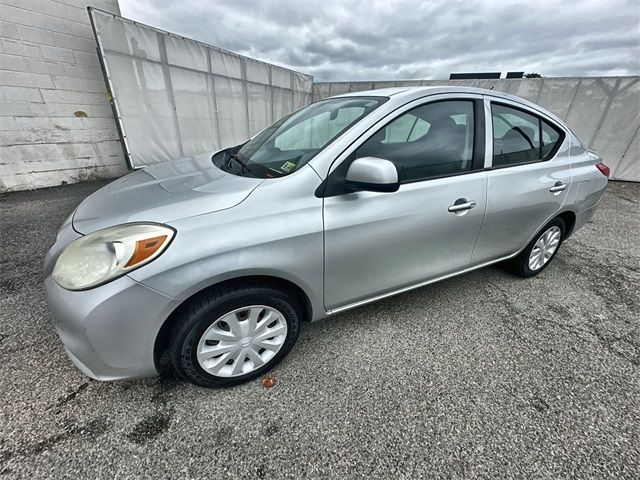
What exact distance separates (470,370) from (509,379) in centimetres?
22

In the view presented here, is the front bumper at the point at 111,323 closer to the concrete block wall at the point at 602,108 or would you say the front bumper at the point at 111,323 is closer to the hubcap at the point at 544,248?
the hubcap at the point at 544,248

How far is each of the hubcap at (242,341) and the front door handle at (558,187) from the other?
2.37 m

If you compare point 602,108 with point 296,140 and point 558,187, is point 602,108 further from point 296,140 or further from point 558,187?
point 296,140

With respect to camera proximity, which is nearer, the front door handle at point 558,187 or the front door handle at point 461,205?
the front door handle at point 461,205

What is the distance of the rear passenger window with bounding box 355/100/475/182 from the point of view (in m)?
1.73

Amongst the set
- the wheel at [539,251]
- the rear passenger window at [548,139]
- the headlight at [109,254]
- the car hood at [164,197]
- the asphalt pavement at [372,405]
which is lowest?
the asphalt pavement at [372,405]

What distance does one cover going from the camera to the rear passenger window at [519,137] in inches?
82.7

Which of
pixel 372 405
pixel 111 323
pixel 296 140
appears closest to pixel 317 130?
pixel 296 140

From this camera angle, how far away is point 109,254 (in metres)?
1.25

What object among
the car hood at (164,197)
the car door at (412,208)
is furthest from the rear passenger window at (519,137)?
the car hood at (164,197)

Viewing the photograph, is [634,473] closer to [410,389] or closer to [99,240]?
[410,389]

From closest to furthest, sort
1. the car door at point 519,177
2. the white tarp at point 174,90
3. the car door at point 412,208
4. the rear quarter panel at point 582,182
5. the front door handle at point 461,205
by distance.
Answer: the car door at point 412,208 → the front door handle at point 461,205 → the car door at point 519,177 → the rear quarter panel at point 582,182 → the white tarp at point 174,90

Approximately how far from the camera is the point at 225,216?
135 centimetres

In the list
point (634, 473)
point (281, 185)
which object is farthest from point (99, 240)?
point (634, 473)
